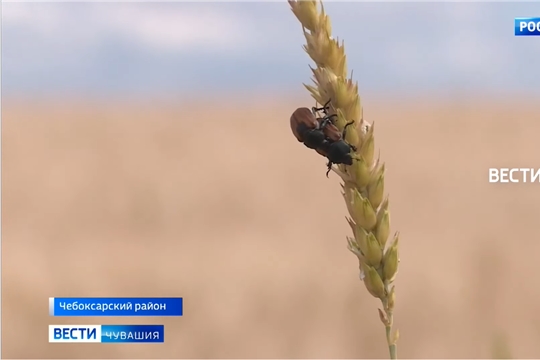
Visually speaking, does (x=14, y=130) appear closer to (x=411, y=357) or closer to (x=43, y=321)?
(x=43, y=321)

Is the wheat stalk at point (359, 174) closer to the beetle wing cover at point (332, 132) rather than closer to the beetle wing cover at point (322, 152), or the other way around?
the beetle wing cover at point (332, 132)

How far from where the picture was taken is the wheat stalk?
1168 mm

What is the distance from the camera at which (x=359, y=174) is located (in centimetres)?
121

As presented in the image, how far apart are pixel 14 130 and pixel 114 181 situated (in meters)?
2.41

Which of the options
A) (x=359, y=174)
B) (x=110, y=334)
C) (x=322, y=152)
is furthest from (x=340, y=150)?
(x=110, y=334)

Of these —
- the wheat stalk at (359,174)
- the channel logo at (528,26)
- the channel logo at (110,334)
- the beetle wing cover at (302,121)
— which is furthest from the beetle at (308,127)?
the channel logo at (110,334)

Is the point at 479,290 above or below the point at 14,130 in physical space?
below

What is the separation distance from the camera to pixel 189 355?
14.7ft

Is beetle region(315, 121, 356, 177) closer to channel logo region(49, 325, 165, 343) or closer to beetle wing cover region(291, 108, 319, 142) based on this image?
beetle wing cover region(291, 108, 319, 142)

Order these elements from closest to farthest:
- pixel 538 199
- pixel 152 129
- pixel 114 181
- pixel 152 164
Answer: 1. pixel 538 199
2. pixel 152 164
3. pixel 114 181
4. pixel 152 129

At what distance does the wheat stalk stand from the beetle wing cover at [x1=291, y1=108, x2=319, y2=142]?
1.40ft

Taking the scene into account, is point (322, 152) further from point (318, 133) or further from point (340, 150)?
point (340, 150)

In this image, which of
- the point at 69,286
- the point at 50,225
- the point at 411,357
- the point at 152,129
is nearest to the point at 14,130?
the point at 152,129

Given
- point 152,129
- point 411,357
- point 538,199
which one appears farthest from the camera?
point 152,129
